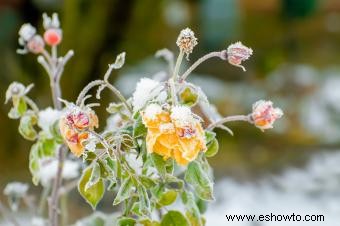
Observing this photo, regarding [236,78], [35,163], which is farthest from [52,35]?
[236,78]

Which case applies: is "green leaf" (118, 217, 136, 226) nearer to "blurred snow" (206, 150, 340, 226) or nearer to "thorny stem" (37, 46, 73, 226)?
"thorny stem" (37, 46, 73, 226)

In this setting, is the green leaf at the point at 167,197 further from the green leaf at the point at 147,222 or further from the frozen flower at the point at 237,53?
the frozen flower at the point at 237,53

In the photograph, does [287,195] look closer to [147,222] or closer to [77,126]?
[147,222]

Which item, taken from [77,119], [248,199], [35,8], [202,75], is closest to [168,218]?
[77,119]

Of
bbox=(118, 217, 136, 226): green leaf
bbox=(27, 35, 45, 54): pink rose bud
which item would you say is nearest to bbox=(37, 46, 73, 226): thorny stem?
bbox=(27, 35, 45, 54): pink rose bud

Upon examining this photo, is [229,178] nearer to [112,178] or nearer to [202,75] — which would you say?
[202,75]

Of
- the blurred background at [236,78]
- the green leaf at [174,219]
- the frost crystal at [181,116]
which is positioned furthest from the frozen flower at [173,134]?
the blurred background at [236,78]
